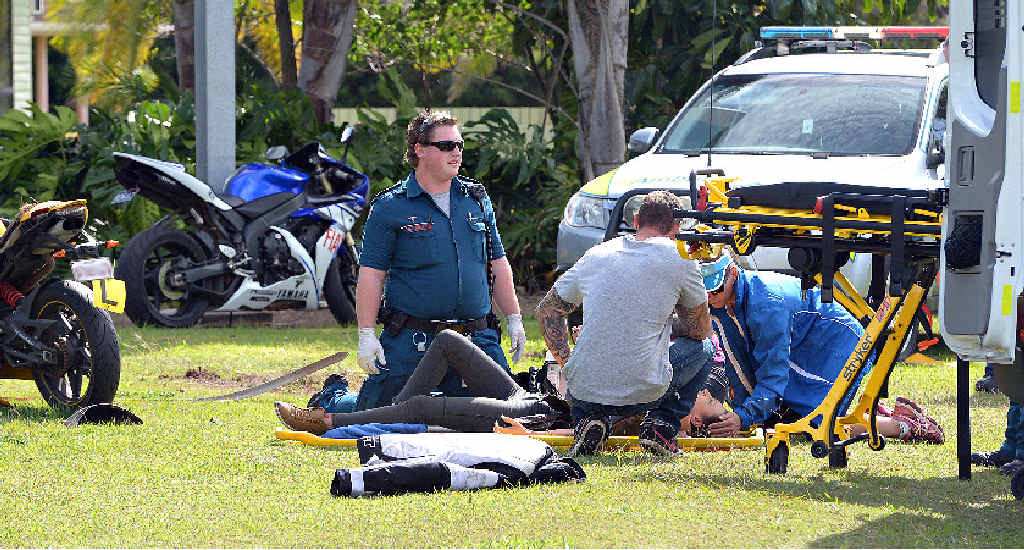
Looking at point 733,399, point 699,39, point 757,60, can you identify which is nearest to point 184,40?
point 699,39

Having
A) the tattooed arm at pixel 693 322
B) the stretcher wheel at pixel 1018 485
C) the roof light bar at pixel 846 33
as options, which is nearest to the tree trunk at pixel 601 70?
the roof light bar at pixel 846 33

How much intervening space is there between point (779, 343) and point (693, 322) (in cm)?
43

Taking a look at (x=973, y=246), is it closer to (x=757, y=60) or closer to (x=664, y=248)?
(x=664, y=248)

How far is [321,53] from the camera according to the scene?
18.0m

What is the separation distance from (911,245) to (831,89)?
5492 mm

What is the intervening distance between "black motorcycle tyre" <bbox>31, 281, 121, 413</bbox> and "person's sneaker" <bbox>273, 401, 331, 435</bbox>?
3.72 ft

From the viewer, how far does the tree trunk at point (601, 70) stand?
15164 mm

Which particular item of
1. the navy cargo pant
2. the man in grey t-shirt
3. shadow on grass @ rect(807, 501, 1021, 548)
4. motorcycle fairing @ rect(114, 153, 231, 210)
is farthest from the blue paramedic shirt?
motorcycle fairing @ rect(114, 153, 231, 210)

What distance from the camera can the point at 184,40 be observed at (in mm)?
20172

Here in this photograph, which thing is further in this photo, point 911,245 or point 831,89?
point 831,89

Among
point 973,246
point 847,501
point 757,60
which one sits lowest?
point 847,501

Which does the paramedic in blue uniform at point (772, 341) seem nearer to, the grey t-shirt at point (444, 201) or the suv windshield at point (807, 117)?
the grey t-shirt at point (444, 201)

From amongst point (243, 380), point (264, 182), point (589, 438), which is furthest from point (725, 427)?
point (264, 182)

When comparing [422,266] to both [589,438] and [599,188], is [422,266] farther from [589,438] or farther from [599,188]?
[599,188]
